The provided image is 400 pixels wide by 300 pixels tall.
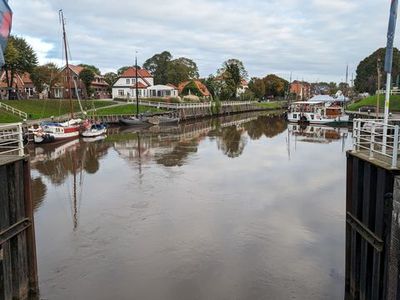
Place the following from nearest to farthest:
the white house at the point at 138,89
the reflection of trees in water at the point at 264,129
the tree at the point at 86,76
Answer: the reflection of trees in water at the point at 264,129 < the tree at the point at 86,76 < the white house at the point at 138,89

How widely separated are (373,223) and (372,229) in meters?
0.14

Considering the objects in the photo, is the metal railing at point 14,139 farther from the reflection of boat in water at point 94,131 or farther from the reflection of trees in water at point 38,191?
the reflection of boat in water at point 94,131

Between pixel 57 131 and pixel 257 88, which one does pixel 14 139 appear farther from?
pixel 257 88

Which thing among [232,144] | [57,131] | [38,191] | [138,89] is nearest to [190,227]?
[38,191]

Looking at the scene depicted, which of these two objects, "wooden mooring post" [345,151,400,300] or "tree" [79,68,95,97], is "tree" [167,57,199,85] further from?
"wooden mooring post" [345,151,400,300]

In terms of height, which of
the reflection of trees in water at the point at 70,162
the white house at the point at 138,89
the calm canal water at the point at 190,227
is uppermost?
the white house at the point at 138,89

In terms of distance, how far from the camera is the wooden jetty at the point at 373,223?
8.56m

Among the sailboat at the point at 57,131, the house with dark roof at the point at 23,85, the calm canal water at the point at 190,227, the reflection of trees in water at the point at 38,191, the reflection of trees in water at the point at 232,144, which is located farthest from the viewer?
the house with dark roof at the point at 23,85

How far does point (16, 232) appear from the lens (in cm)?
1040

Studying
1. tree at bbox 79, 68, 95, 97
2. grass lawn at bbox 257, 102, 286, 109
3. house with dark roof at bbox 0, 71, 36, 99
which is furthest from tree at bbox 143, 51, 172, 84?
house with dark roof at bbox 0, 71, 36, 99

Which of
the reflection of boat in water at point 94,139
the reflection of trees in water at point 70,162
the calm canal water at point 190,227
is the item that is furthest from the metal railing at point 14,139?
the reflection of boat in water at point 94,139

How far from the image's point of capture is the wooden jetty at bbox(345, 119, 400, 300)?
28.1 ft

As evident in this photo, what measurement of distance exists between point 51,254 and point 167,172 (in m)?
14.7

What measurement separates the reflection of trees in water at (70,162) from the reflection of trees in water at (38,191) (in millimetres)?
822
